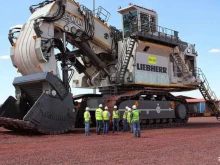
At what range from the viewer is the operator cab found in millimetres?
18266

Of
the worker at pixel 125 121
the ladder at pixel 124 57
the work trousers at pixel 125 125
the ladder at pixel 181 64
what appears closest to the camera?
the worker at pixel 125 121

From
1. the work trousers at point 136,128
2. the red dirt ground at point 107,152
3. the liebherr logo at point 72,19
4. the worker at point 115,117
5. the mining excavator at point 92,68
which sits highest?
the liebherr logo at point 72,19

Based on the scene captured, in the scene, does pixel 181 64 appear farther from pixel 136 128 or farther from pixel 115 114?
pixel 136 128

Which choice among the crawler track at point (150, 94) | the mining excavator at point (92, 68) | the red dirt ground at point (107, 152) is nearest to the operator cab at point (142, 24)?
the mining excavator at point (92, 68)

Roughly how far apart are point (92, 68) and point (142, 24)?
381 cm

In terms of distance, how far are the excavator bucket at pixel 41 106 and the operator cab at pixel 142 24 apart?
569cm

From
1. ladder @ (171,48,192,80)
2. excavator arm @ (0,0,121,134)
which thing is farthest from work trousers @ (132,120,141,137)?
ladder @ (171,48,192,80)

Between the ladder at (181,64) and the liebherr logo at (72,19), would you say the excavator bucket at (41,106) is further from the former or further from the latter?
the ladder at (181,64)

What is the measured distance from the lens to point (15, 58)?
15.2 meters

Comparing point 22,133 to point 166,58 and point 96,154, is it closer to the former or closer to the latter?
point 96,154

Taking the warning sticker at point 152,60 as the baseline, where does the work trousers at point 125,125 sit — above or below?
below

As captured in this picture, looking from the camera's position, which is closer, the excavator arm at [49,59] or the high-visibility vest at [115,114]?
the excavator arm at [49,59]

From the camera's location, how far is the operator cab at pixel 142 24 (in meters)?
18.3

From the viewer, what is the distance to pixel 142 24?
736 inches
